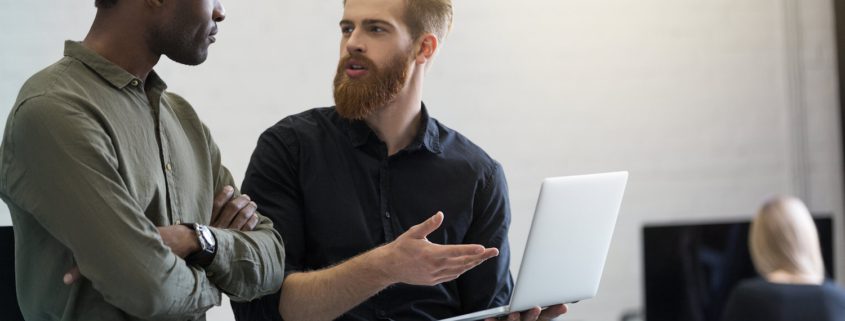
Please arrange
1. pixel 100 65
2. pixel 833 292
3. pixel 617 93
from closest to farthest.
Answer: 1. pixel 100 65
2. pixel 833 292
3. pixel 617 93

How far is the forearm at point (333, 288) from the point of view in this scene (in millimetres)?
2123

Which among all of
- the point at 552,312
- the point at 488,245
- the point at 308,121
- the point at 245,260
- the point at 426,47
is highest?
the point at 426,47

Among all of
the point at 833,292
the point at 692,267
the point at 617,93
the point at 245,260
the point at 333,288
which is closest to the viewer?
the point at 245,260

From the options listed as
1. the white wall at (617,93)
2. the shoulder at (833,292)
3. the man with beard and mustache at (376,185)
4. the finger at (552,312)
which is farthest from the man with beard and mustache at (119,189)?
the shoulder at (833,292)

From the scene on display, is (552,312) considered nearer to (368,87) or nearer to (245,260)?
(368,87)

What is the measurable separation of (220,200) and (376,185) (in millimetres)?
493

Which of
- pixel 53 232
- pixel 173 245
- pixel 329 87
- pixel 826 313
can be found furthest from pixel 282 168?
pixel 826 313

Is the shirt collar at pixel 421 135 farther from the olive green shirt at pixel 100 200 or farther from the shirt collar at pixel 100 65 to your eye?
the shirt collar at pixel 100 65

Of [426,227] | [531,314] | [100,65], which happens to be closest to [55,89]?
[100,65]

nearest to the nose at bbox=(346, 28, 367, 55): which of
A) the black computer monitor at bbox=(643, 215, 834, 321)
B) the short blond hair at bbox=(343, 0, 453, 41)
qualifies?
the short blond hair at bbox=(343, 0, 453, 41)

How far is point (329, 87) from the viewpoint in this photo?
360 cm

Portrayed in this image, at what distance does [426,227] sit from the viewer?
1.99 metres

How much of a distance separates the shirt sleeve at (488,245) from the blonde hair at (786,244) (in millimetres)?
1971

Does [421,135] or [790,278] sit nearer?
[421,135]
